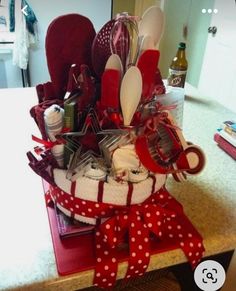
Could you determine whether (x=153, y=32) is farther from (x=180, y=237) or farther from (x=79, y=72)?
(x=180, y=237)

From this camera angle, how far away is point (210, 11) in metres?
2.41

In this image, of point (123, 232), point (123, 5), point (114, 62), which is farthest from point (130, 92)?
point (123, 5)

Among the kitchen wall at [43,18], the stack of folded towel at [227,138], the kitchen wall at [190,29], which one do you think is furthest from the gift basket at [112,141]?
the kitchen wall at [43,18]

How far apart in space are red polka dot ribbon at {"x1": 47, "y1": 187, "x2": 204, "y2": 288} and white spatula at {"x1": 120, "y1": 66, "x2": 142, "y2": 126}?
14 cm

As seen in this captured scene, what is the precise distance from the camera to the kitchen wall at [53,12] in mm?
2650

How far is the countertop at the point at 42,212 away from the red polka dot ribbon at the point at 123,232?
0.02m

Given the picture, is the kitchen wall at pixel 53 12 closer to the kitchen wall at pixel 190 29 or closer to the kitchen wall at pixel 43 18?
the kitchen wall at pixel 43 18

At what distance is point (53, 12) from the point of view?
2.70 meters

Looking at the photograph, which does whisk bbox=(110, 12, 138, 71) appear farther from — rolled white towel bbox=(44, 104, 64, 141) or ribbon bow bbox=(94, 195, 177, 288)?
ribbon bow bbox=(94, 195, 177, 288)

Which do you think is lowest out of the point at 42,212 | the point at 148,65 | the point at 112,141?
the point at 42,212

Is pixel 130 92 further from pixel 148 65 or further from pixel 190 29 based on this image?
pixel 190 29

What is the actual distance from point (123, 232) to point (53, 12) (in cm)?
274

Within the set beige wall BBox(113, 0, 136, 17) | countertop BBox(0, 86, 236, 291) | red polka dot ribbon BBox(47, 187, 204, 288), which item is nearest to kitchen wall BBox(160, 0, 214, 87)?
beige wall BBox(113, 0, 136, 17)

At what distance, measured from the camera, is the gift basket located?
417mm
